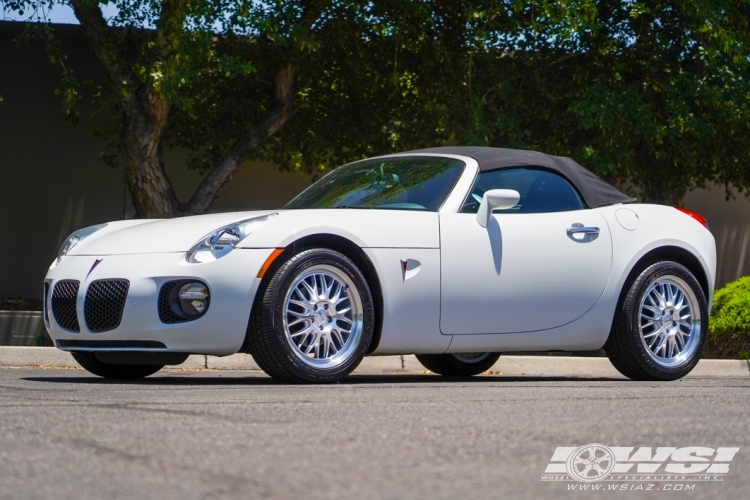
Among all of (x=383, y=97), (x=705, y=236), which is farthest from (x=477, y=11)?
(x=705, y=236)

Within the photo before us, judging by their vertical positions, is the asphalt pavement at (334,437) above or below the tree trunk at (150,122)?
below

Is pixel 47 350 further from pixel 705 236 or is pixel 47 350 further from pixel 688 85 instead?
pixel 688 85

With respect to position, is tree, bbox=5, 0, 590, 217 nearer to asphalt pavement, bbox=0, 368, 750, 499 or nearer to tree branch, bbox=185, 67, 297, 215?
tree branch, bbox=185, 67, 297, 215

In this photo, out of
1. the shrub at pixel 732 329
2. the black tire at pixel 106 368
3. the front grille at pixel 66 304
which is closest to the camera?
the front grille at pixel 66 304

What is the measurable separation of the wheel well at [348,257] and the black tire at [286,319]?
0.10 feet

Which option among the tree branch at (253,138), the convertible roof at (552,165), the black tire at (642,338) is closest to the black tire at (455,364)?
the black tire at (642,338)

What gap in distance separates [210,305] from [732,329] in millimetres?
6677

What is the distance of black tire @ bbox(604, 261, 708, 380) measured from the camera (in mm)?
7258

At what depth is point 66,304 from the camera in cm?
649

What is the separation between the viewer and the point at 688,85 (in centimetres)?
1479

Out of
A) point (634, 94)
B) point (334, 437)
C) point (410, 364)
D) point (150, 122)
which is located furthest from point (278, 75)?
point (334, 437)

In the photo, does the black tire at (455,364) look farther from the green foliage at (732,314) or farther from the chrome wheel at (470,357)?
the green foliage at (732,314)

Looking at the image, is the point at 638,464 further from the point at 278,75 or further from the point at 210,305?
the point at 278,75

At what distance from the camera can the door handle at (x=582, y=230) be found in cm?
713
